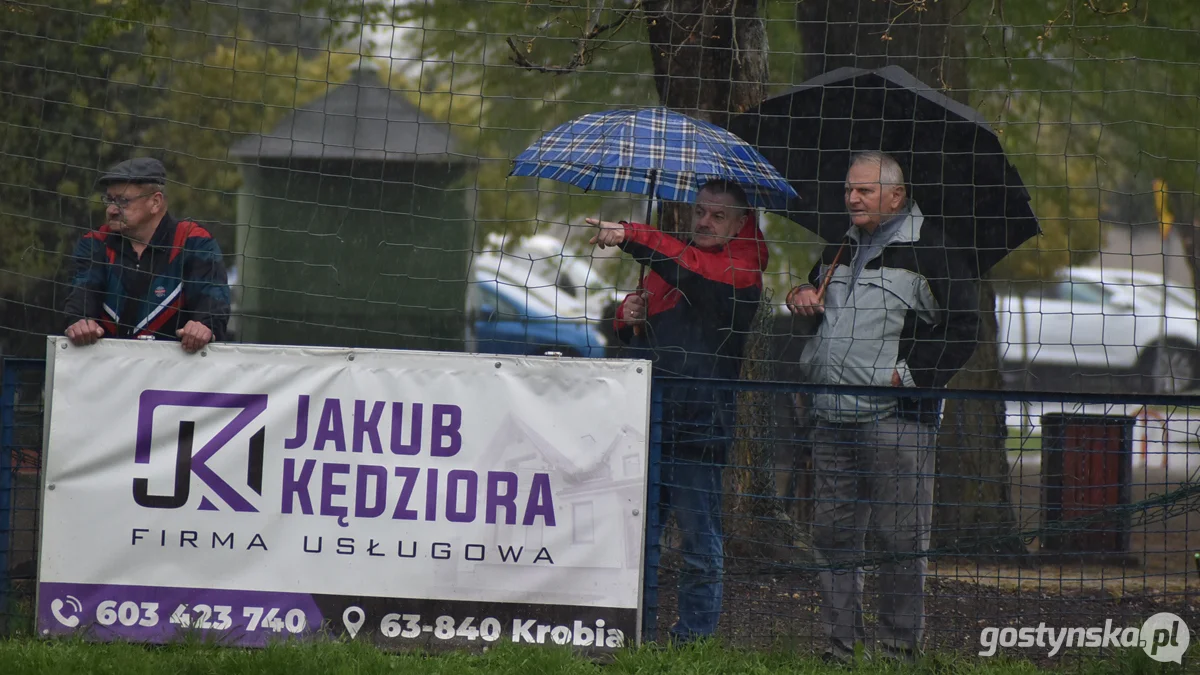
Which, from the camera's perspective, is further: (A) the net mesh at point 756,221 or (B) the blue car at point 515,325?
(B) the blue car at point 515,325

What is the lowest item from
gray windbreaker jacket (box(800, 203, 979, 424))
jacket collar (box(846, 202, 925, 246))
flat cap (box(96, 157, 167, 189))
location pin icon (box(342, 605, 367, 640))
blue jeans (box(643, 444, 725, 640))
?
location pin icon (box(342, 605, 367, 640))

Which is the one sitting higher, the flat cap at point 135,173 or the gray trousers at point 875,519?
the flat cap at point 135,173

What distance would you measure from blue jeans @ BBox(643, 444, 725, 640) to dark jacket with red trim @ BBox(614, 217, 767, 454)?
0.41ft

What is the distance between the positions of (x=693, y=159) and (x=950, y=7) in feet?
14.2

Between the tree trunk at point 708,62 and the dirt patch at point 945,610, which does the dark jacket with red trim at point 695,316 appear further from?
→ the tree trunk at point 708,62

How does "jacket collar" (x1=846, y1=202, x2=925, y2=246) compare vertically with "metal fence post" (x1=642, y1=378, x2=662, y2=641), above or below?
above

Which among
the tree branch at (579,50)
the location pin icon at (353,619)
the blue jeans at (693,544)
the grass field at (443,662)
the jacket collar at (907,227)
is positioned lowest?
the grass field at (443,662)

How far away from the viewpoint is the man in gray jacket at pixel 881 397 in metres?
5.13

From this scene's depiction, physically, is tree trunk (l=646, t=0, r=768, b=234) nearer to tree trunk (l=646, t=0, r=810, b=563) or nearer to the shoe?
tree trunk (l=646, t=0, r=810, b=563)

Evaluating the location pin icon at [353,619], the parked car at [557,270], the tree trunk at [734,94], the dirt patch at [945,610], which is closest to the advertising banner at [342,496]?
the location pin icon at [353,619]

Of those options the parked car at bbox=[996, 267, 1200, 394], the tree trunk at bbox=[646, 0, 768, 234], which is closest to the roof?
the tree trunk at bbox=[646, 0, 768, 234]

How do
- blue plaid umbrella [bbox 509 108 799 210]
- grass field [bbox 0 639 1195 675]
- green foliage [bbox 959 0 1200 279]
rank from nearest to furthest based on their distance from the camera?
grass field [bbox 0 639 1195 675]
blue plaid umbrella [bbox 509 108 799 210]
green foliage [bbox 959 0 1200 279]

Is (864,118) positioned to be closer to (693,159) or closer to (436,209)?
(693,159)

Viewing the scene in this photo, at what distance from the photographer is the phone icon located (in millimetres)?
4941
